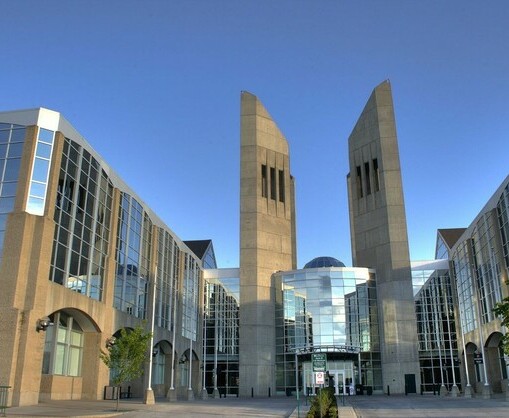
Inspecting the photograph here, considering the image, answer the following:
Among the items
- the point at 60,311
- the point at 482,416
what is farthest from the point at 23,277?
the point at 482,416

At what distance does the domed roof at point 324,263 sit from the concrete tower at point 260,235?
308 cm

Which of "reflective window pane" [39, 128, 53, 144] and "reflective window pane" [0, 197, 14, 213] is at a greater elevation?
"reflective window pane" [39, 128, 53, 144]

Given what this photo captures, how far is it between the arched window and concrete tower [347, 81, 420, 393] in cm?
3402

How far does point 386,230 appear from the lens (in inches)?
2425

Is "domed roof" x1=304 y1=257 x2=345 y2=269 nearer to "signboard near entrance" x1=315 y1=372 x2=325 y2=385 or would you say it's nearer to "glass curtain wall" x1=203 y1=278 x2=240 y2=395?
"glass curtain wall" x1=203 y1=278 x2=240 y2=395

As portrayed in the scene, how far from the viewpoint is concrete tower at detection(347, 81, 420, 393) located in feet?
188

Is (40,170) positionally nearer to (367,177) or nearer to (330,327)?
(330,327)

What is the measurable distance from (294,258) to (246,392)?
24876mm

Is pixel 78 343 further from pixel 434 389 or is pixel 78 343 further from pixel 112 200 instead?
pixel 434 389

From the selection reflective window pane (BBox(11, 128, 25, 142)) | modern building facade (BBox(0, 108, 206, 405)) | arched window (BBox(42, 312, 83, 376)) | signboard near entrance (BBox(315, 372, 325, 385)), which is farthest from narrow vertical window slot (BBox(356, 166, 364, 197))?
signboard near entrance (BBox(315, 372, 325, 385))

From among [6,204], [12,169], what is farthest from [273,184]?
[6,204]

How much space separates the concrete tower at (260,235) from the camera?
58.8 metres

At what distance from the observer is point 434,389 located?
55.4 metres

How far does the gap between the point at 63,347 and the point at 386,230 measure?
39.0m
